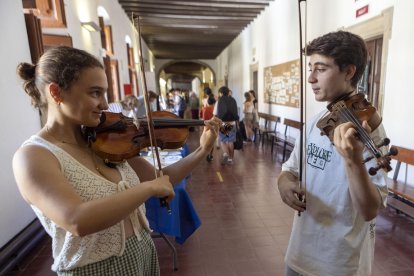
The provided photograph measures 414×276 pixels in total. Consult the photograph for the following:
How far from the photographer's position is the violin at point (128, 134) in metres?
0.90

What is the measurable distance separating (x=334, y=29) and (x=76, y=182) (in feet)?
13.6

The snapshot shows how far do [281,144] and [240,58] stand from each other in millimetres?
5050

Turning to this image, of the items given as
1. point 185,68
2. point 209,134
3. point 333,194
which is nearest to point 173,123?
point 209,134

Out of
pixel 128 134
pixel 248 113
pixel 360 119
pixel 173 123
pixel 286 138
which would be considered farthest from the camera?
pixel 248 113

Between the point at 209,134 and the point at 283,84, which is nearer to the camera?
the point at 209,134

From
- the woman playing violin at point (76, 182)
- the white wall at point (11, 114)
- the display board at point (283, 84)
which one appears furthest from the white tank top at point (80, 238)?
the display board at point (283, 84)

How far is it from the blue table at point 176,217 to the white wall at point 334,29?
2.35 metres

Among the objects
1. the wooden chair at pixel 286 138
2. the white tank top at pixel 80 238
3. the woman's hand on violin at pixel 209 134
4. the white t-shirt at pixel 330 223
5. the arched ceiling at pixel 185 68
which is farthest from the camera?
the arched ceiling at pixel 185 68

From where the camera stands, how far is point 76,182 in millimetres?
720

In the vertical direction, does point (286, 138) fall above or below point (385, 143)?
below

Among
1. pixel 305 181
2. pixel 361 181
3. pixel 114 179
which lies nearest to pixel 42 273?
pixel 114 179

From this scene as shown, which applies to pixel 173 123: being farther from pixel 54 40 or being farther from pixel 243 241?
pixel 54 40

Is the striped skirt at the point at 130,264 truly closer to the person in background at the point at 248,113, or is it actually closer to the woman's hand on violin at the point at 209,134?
the woman's hand on violin at the point at 209,134

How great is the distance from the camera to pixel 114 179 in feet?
2.79
